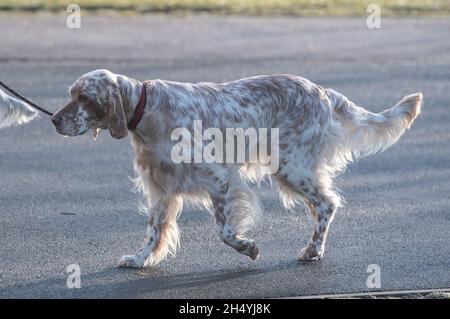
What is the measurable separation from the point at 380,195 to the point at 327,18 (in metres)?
10.4

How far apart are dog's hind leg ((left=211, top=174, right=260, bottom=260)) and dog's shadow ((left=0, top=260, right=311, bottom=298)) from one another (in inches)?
8.0

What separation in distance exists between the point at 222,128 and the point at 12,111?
2.70m

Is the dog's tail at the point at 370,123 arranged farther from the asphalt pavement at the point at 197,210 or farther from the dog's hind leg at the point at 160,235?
the dog's hind leg at the point at 160,235

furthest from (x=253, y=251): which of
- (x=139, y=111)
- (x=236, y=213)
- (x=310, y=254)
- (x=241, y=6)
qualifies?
(x=241, y=6)

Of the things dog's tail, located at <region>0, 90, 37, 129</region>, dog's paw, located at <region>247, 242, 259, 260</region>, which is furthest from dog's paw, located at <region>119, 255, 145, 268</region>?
dog's tail, located at <region>0, 90, 37, 129</region>

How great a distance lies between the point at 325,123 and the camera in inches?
311

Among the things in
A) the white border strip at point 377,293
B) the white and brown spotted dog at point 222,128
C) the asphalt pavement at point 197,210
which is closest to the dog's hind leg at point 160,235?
the white and brown spotted dog at point 222,128

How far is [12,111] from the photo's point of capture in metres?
9.49

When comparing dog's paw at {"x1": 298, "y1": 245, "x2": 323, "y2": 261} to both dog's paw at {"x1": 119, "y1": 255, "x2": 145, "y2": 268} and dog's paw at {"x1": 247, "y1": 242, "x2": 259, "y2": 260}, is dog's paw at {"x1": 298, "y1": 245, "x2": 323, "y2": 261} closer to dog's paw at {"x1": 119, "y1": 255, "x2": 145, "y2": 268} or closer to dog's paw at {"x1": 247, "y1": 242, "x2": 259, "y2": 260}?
dog's paw at {"x1": 247, "y1": 242, "x2": 259, "y2": 260}

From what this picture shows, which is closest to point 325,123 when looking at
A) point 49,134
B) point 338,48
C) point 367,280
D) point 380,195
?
point 367,280

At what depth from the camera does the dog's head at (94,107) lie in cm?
715

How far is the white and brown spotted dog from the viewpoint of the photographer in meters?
7.22

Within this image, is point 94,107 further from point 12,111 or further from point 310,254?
point 12,111

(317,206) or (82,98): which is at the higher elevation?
(82,98)
